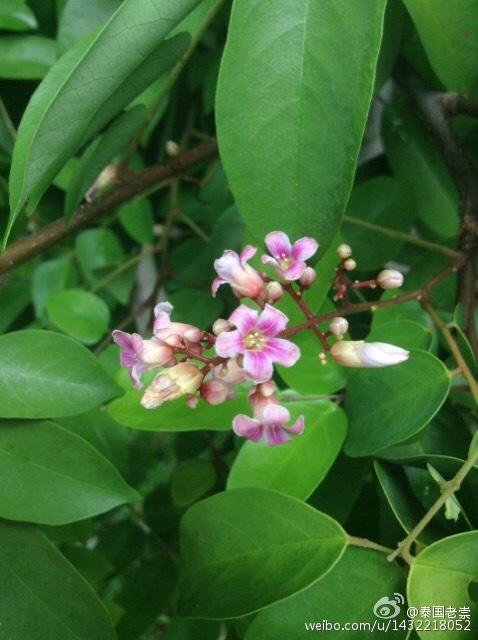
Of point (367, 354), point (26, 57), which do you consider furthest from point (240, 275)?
point (26, 57)

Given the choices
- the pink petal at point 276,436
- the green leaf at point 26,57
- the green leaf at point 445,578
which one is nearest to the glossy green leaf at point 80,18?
the green leaf at point 26,57

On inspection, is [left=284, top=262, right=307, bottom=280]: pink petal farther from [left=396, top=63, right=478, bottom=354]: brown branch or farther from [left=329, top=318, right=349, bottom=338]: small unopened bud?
[left=396, top=63, right=478, bottom=354]: brown branch

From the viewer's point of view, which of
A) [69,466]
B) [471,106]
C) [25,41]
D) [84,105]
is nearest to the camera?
[84,105]

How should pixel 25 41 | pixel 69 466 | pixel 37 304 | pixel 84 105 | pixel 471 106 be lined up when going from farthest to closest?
pixel 37 304
pixel 25 41
pixel 471 106
pixel 69 466
pixel 84 105

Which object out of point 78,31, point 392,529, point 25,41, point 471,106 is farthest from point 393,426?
point 25,41

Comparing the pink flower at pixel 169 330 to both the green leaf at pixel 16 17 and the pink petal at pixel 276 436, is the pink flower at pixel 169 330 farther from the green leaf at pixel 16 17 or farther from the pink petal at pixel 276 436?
the green leaf at pixel 16 17

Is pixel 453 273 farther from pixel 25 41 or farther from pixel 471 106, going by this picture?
pixel 25 41

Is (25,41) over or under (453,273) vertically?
over
